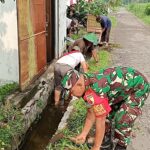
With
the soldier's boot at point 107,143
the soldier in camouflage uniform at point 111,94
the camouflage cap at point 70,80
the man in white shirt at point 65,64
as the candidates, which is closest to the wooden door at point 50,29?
the man in white shirt at point 65,64

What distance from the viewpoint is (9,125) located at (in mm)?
5406

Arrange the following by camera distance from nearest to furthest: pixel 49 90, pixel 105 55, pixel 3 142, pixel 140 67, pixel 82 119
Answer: pixel 3 142 < pixel 82 119 < pixel 49 90 < pixel 140 67 < pixel 105 55

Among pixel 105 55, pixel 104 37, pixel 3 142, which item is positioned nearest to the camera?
pixel 3 142

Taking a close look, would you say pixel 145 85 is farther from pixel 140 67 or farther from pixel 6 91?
pixel 140 67

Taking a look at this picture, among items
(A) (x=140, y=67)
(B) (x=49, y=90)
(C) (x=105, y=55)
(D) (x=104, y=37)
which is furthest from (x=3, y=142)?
(D) (x=104, y=37)

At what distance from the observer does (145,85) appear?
4215mm

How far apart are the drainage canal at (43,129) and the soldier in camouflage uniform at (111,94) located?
189cm

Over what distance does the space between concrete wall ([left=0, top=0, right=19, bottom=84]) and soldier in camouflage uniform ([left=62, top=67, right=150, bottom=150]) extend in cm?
297

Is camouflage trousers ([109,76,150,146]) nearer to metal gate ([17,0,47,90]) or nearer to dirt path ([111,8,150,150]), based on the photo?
dirt path ([111,8,150,150])

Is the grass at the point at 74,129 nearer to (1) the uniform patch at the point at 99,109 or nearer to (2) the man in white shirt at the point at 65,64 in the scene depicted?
(2) the man in white shirt at the point at 65,64

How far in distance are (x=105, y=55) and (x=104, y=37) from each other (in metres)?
1.78

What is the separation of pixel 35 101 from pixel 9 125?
54.5 inches

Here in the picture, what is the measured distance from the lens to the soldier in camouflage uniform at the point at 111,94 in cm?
367

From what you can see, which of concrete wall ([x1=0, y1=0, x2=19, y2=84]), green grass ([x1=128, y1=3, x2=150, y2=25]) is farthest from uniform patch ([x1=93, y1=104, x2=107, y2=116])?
green grass ([x1=128, y1=3, x2=150, y2=25])
